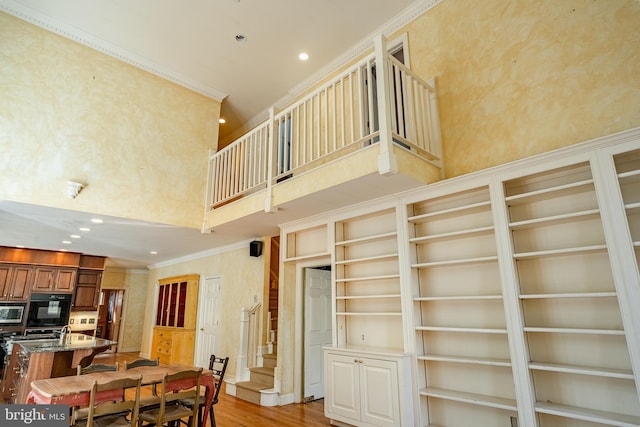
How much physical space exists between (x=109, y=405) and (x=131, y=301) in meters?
10.0

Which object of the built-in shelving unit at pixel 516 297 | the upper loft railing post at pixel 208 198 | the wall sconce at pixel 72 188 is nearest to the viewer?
the built-in shelving unit at pixel 516 297

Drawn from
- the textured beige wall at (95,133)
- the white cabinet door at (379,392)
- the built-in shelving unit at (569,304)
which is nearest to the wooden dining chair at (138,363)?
the textured beige wall at (95,133)

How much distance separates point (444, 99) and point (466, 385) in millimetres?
3140

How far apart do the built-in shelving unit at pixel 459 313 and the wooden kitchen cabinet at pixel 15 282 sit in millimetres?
8641

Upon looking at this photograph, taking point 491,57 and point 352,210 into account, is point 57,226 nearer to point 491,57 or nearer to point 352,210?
point 352,210

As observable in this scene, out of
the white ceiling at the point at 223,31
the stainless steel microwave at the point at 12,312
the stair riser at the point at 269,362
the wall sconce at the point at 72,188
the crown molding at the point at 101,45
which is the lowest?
the stair riser at the point at 269,362

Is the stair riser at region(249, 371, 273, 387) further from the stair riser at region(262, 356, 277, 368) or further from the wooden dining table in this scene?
the wooden dining table

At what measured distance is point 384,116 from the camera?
3424 mm

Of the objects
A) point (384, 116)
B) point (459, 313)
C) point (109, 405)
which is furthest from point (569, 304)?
point (109, 405)

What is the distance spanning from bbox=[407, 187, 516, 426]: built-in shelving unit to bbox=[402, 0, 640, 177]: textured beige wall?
601 millimetres

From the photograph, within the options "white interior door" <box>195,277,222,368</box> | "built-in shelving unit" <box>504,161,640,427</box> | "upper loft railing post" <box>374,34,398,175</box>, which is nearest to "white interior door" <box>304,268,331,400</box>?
"white interior door" <box>195,277,222,368</box>

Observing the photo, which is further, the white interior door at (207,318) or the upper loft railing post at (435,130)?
the white interior door at (207,318)

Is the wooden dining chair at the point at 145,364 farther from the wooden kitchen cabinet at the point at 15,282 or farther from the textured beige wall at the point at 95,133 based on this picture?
the wooden kitchen cabinet at the point at 15,282

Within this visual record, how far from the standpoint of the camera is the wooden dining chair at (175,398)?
316 centimetres
